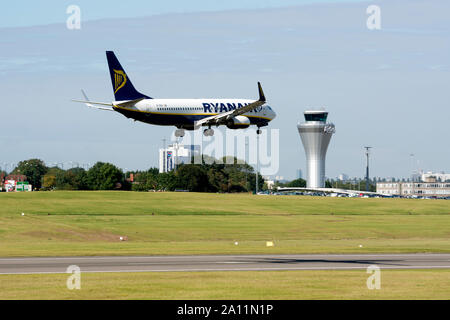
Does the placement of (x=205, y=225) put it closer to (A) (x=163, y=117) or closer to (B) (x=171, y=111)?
(A) (x=163, y=117)

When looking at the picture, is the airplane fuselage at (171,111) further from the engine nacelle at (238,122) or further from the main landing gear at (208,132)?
the main landing gear at (208,132)

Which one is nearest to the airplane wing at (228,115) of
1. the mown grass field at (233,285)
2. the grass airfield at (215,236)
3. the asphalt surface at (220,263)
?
the grass airfield at (215,236)

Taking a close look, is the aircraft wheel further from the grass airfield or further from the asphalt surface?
the asphalt surface

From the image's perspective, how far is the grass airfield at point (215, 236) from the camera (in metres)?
36.1

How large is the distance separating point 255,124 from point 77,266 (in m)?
34.8

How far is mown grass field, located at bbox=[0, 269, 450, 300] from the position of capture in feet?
112

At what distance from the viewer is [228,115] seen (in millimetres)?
73125

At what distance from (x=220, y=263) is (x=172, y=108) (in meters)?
24.3

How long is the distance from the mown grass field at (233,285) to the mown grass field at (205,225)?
19.6 m

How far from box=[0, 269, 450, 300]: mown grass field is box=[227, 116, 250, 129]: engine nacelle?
103 feet

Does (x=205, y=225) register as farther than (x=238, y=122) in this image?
Yes

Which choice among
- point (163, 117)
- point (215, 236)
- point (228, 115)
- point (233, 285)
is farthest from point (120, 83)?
point (233, 285)

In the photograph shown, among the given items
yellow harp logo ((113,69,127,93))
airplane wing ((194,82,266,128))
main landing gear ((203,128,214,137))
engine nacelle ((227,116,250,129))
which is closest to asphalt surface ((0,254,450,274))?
main landing gear ((203,128,214,137))
